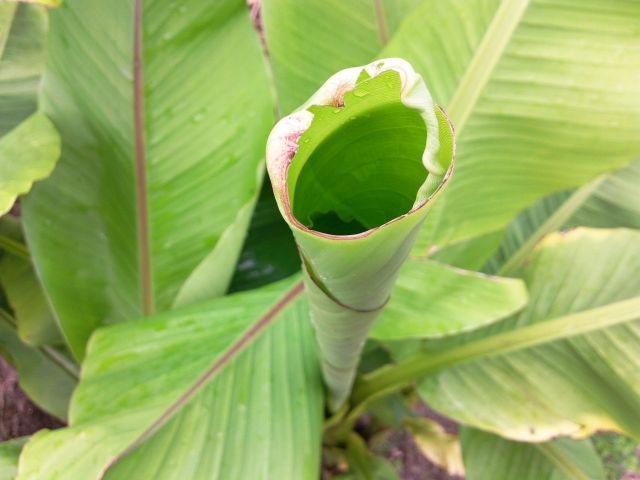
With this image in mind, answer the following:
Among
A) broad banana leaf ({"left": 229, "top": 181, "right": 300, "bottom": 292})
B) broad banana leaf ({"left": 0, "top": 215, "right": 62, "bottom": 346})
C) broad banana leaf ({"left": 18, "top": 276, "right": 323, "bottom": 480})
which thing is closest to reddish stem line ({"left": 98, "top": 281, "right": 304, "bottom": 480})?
broad banana leaf ({"left": 18, "top": 276, "right": 323, "bottom": 480})

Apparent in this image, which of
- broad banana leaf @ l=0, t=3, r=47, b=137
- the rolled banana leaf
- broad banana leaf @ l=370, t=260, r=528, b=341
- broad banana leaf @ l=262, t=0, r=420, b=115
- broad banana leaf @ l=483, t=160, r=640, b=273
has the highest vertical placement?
broad banana leaf @ l=0, t=3, r=47, b=137

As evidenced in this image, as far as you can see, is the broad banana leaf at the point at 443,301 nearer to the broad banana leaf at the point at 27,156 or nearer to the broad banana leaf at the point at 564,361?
the broad banana leaf at the point at 564,361

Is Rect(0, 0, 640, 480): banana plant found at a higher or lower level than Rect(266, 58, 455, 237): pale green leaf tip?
lower

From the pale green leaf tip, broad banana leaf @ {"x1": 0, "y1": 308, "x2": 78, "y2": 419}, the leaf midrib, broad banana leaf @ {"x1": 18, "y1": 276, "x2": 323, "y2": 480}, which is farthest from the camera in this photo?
broad banana leaf @ {"x1": 0, "y1": 308, "x2": 78, "y2": 419}

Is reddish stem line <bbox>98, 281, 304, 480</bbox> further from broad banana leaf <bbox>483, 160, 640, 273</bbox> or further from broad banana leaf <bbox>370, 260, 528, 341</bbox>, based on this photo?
broad banana leaf <bbox>483, 160, 640, 273</bbox>

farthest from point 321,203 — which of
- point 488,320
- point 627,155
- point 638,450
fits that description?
point 638,450

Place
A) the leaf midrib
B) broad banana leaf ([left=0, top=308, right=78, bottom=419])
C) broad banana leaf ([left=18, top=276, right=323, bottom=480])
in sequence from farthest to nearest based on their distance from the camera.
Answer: broad banana leaf ([left=0, top=308, right=78, bottom=419])
the leaf midrib
broad banana leaf ([left=18, top=276, right=323, bottom=480])
